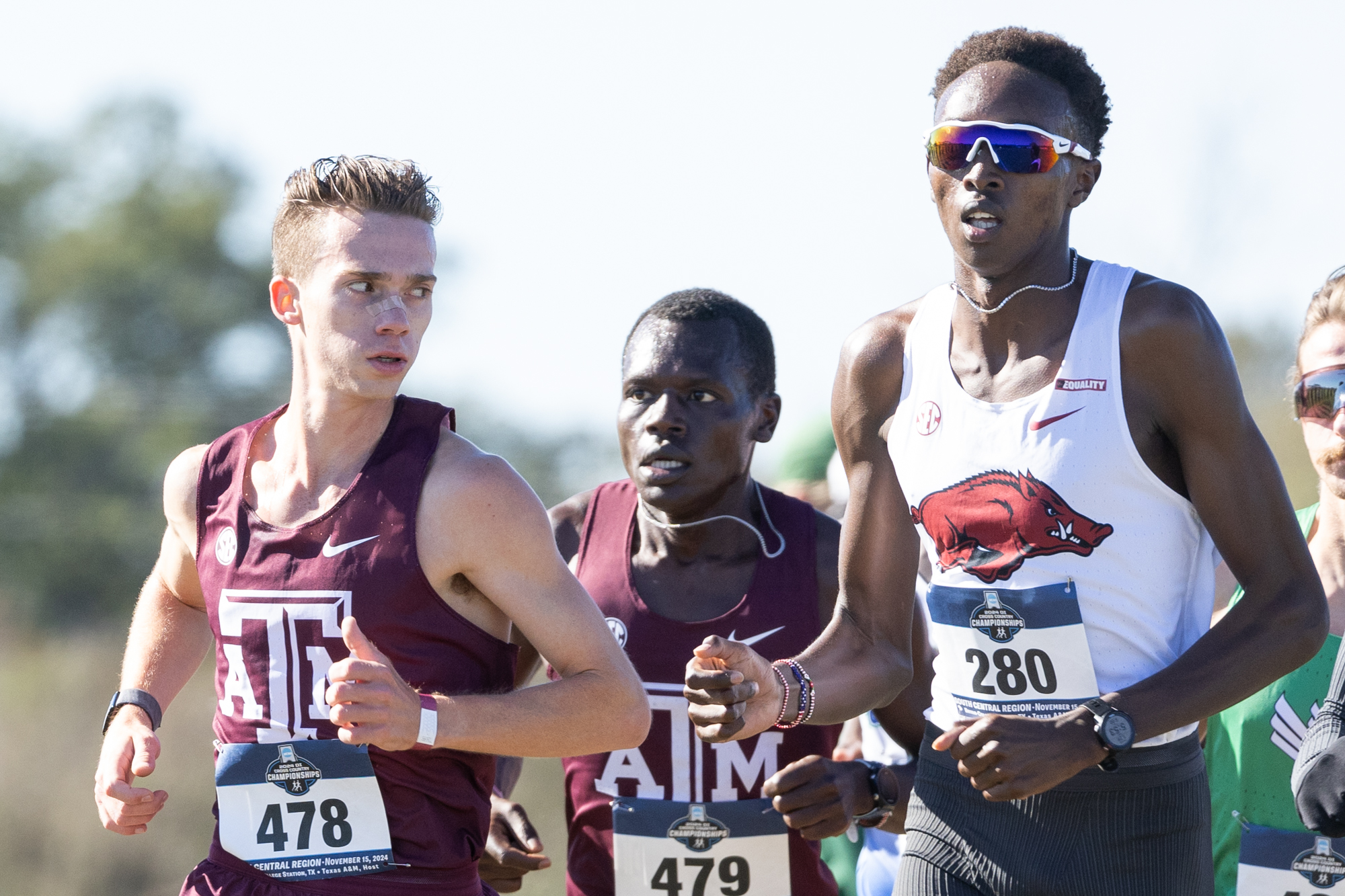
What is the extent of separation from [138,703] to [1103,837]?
235 cm

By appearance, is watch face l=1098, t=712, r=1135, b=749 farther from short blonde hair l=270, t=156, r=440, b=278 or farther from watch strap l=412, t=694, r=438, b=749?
short blonde hair l=270, t=156, r=440, b=278

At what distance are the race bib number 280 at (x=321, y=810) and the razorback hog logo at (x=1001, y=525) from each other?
1.37 meters

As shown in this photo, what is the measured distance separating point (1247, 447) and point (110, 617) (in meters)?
26.2

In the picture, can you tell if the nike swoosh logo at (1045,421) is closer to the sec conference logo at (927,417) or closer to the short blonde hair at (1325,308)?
the sec conference logo at (927,417)

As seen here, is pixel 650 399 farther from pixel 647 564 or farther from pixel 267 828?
pixel 267 828

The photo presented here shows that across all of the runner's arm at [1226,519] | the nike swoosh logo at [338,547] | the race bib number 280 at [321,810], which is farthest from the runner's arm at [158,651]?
the runner's arm at [1226,519]

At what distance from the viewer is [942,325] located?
3.65 meters

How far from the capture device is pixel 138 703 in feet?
13.2

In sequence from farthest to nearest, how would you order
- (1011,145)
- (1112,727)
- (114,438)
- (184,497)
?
(114,438) < (184,497) < (1011,145) < (1112,727)

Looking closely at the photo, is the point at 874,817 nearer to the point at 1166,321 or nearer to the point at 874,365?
the point at 874,365

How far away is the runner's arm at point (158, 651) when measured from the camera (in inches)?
147

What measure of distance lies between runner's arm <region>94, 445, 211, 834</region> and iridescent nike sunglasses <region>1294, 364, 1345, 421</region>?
2.88m

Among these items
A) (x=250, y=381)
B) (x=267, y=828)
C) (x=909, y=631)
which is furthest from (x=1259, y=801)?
(x=250, y=381)

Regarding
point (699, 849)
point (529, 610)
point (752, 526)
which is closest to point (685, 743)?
point (699, 849)
